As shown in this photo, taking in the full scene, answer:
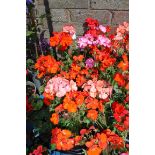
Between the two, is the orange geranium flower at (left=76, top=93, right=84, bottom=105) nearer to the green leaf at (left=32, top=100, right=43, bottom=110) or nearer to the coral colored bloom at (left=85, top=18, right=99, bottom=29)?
the green leaf at (left=32, top=100, right=43, bottom=110)

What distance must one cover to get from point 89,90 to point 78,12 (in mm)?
662

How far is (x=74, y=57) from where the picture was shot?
1993 millimetres

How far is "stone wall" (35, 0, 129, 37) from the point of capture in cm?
225

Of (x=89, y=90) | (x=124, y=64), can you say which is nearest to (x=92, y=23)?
(x=124, y=64)

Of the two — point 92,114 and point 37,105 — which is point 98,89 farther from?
point 37,105

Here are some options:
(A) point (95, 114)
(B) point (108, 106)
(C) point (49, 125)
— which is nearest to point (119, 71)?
(B) point (108, 106)

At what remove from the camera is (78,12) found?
2.29 meters

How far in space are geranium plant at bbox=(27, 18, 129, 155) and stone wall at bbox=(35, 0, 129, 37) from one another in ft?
0.54

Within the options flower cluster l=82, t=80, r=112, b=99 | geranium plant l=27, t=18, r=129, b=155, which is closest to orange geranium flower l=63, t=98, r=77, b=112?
geranium plant l=27, t=18, r=129, b=155

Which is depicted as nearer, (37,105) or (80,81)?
(37,105)

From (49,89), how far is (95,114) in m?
0.24

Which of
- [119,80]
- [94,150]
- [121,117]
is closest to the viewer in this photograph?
[94,150]

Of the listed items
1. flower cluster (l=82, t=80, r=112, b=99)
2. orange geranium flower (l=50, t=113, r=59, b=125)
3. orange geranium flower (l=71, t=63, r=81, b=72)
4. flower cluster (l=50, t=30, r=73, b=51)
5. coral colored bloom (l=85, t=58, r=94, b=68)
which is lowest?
orange geranium flower (l=50, t=113, r=59, b=125)

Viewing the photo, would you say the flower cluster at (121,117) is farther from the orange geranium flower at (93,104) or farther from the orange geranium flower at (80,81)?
the orange geranium flower at (80,81)
